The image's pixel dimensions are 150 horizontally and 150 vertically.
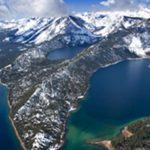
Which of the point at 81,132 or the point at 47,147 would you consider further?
the point at 81,132

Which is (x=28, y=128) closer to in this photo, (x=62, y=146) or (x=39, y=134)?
(x=39, y=134)

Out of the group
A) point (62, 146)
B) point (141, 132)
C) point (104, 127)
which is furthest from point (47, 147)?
point (141, 132)

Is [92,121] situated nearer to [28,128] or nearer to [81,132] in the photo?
[81,132]

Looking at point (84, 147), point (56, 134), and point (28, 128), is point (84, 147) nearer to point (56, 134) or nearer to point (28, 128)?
point (56, 134)

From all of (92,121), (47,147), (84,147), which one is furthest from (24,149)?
(92,121)

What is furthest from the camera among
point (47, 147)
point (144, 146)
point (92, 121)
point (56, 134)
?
point (92, 121)

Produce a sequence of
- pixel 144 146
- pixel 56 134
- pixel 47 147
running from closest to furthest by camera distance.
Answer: pixel 144 146 → pixel 47 147 → pixel 56 134

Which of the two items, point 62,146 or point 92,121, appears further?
point 92,121

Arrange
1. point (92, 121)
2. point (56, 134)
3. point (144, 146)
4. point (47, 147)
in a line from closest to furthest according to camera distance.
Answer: point (144, 146)
point (47, 147)
point (56, 134)
point (92, 121)
